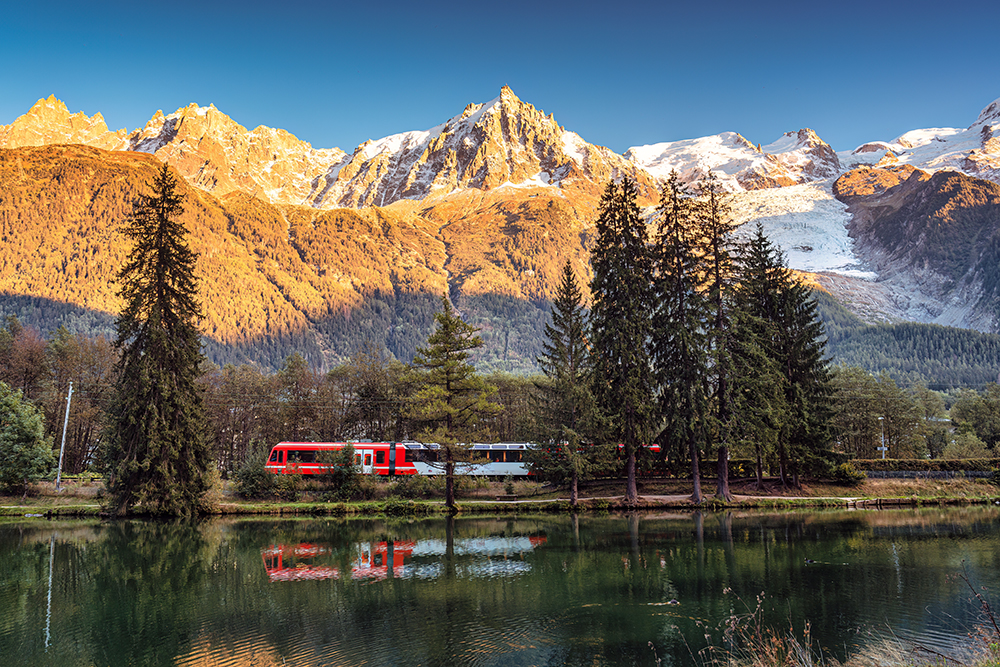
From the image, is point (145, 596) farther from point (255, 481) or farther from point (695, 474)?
point (695, 474)

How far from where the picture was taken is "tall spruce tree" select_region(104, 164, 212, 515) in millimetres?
38500

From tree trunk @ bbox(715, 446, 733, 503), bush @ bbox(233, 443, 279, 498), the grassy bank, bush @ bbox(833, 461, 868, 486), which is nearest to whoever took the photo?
the grassy bank

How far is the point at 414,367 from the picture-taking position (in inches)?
1704

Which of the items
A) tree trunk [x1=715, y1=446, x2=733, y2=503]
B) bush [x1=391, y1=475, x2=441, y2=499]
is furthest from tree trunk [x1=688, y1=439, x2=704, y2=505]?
bush [x1=391, y1=475, x2=441, y2=499]

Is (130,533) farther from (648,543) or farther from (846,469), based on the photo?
(846,469)

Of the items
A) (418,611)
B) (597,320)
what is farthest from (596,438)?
(418,611)

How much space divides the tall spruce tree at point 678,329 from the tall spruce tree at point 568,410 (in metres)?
5.01

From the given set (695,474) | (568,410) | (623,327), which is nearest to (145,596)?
(568,410)

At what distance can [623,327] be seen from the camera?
139 feet

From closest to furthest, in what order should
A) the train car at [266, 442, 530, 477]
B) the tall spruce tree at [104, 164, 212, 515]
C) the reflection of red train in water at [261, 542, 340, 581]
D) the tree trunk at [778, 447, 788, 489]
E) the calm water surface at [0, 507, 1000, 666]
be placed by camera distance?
the calm water surface at [0, 507, 1000, 666] < the reflection of red train in water at [261, 542, 340, 581] < the tall spruce tree at [104, 164, 212, 515] < the tree trunk at [778, 447, 788, 489] < the train car at [266, 442, 530, 477]

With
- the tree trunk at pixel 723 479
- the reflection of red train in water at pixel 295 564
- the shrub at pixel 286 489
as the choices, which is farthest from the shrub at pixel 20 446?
the tree trunk at pixel 723 479

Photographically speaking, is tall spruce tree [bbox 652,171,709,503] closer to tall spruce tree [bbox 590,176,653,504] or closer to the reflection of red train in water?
tall spruce tree [bbox 590,176,653,504]

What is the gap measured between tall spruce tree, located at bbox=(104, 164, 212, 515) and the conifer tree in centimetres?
1402

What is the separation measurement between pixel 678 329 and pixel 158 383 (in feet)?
106
